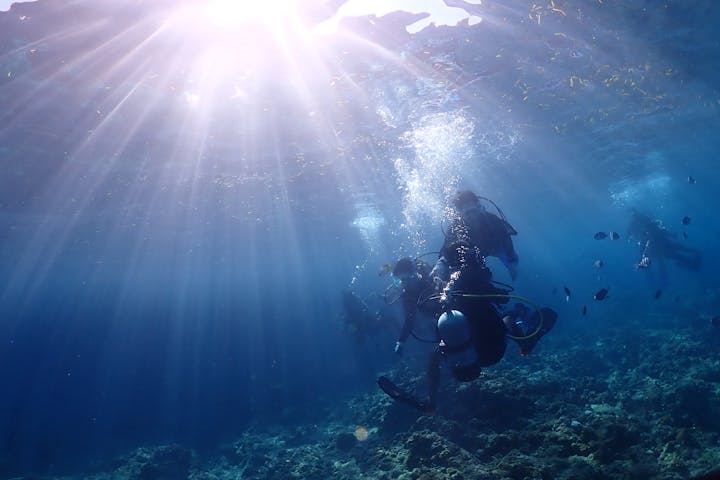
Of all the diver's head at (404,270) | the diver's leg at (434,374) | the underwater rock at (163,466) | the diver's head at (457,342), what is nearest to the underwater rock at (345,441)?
the underwater rock at (163,466)

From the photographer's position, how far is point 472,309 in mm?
4840

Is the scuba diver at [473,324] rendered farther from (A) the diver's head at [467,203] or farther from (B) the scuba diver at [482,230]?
(A) the diver's head at [467,203]

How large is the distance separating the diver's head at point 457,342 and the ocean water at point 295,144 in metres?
4.10

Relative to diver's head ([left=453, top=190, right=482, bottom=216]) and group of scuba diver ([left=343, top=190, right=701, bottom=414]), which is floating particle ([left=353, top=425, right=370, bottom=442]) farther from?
diver's head ([left=453, top=190, right=482, bottom=216])

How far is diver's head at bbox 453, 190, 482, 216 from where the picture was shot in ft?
22.3

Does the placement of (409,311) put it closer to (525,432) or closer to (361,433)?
(525,432)

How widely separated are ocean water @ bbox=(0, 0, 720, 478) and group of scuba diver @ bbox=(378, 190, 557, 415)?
359cm

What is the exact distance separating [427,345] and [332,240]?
29.5 metres

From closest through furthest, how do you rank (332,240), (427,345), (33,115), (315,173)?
(33,115) < (427,345) < (315,173) < (332,240)

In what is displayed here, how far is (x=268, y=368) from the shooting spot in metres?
28.2

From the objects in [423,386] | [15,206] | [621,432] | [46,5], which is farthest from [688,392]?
[15,206]

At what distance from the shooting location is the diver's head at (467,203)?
22.3 ft

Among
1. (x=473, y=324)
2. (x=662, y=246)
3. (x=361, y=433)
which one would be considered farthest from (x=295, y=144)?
(x=662, y=246)

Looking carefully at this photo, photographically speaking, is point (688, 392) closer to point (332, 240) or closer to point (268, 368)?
point (268, 368)
